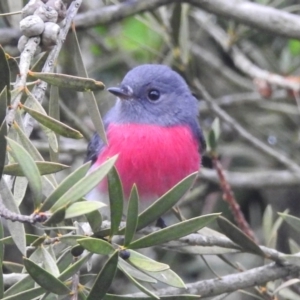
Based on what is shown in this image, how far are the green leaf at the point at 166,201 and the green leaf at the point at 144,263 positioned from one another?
0.20 feet

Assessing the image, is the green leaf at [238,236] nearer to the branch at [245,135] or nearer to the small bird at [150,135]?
the small bird at [150,135]

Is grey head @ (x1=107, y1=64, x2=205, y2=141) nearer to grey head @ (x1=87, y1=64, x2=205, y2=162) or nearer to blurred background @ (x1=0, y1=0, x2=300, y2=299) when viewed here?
grey head @ (x1=87, y1=64, x2=205, y2=162)

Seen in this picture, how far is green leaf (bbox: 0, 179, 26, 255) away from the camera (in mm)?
1148

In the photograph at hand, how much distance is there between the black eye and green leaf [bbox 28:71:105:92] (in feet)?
6.00

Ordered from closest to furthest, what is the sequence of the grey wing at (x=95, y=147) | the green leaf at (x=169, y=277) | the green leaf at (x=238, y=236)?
the green leaf at (x=169, y=277) < the green leaf at (x=238, y=236) < the grey wing at (x=95, y=147)

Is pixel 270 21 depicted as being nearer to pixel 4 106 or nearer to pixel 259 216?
pixel 259 216

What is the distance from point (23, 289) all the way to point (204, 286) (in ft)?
2.36

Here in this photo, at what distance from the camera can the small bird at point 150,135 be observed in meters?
2.65

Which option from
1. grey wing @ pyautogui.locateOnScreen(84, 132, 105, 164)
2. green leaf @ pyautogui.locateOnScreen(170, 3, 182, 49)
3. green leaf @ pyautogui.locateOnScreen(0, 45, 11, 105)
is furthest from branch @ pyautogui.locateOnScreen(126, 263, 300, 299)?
green leaf @ pyautogui.locateOnScreen(170, 3, 182, 49)

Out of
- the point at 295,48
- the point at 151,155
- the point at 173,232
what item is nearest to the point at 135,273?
the point at 173,232

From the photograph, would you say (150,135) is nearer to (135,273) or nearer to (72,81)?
(135,273)

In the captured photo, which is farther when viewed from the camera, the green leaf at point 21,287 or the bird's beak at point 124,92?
→ the bird's beak at point 124,92

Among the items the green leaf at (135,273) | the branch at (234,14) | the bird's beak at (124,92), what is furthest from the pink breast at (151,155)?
the green leaf at (135,273)

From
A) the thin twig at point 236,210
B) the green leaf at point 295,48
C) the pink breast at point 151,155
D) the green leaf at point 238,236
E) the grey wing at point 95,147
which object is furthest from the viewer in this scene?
the green leaf at point 295,48
